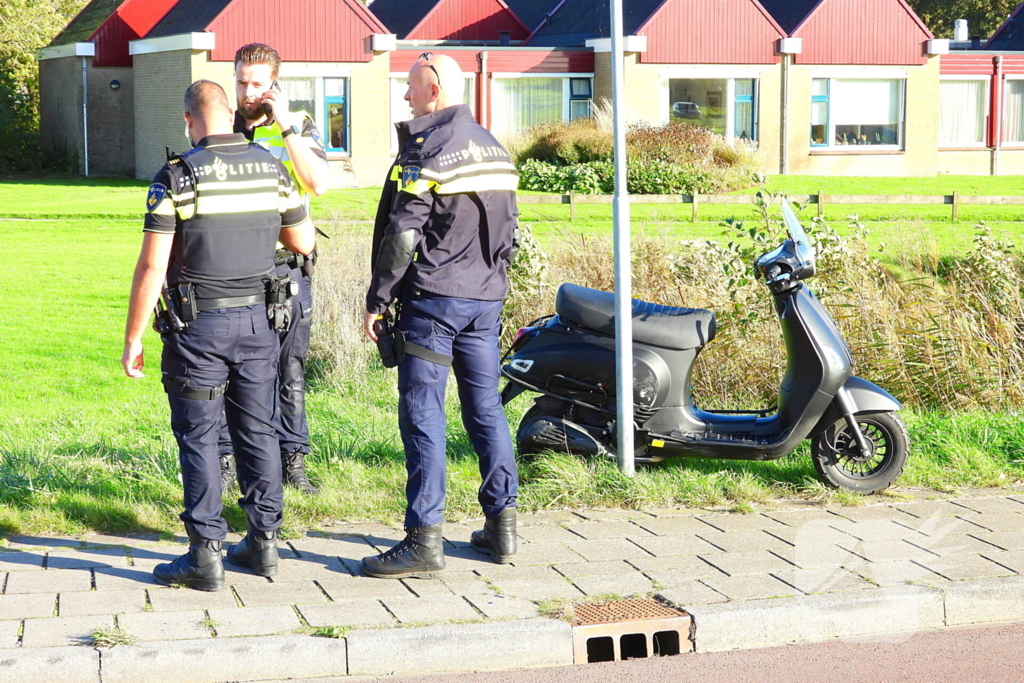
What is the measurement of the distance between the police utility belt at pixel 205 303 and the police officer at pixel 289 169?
0.33 m

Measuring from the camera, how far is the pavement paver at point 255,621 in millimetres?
4016

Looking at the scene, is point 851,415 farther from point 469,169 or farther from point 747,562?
point 469,169

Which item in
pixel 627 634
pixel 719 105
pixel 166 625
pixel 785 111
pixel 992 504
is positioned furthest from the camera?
pixel 785 111

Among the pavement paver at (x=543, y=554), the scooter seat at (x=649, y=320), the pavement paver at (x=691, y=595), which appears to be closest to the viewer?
the pavement paver at (x=691, y=595)

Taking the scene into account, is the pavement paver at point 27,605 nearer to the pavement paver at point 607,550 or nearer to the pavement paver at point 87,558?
the pavement paver at point 87,558

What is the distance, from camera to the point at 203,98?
4.45 m

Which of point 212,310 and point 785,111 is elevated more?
point 785,111

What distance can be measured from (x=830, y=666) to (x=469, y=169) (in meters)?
2.16

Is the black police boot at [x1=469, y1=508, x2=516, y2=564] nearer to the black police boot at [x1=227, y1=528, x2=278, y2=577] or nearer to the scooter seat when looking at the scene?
the black police boot at [x1=227, y1=528, x2=278, y2=577]

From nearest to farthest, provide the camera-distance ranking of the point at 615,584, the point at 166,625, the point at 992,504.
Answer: the point at 166,625
the point at 615,584
the point at 992,504

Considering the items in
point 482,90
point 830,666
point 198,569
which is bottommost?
point 830,666

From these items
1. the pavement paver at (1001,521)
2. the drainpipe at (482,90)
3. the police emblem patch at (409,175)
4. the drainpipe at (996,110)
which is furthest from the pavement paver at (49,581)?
the drainpipe at (996,110)

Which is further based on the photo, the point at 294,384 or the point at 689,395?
the point at 689,395

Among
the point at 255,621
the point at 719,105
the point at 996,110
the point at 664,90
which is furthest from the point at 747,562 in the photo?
the point at 996,110
